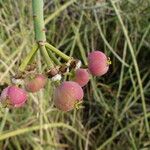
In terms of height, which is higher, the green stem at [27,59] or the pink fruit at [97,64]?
the green stem at [27,59]

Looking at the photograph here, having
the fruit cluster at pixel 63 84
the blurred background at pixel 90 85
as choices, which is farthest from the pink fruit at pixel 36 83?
the blurred background at pixel 90 85

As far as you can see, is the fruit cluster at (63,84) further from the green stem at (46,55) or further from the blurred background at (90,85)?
the blurred background at (90,85)

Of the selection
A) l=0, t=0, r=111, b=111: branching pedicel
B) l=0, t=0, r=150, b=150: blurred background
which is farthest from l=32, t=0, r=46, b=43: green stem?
l=0, t=0, r=150, b=150: blurred background

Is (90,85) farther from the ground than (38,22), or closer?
closer

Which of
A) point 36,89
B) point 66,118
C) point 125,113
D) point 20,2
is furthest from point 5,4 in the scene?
point 36,89

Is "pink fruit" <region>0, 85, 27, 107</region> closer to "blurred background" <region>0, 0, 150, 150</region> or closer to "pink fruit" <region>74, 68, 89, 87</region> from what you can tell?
"pink fruit" <region>74, 68, 89, 87</region>

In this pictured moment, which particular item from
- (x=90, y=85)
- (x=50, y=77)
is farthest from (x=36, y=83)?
(x=90, y=85)

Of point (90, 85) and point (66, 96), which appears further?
point (90, 85)

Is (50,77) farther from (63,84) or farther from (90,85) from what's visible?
(90,85)
